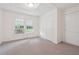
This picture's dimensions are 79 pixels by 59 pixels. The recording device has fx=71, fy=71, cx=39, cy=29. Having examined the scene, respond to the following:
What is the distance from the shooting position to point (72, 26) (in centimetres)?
193

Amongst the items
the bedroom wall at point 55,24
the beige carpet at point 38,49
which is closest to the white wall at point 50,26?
the bedroom wall at point 55,24

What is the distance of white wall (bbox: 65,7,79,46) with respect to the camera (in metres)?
1.85

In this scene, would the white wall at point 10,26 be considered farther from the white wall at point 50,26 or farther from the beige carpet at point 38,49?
the white wall at point 50,26

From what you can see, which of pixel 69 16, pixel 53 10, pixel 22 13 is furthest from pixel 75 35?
pixel 22 13

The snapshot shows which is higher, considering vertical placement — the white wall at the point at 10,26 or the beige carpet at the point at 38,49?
the white wall at the point at 10,26

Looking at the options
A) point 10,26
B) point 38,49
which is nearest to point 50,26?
point 38,49

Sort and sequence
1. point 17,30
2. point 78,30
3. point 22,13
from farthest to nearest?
1. point 22,13
2. point 17,30
3. point 78,30

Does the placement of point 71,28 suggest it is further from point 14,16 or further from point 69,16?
point 14,16

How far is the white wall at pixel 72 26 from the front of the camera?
1854 mm

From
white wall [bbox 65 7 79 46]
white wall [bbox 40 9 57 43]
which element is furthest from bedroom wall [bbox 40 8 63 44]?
white wall [bbox 65 7 79 46]

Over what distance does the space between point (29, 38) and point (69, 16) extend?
1.45 metres

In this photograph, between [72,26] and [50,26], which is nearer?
[72,26]

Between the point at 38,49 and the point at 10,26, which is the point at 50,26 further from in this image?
the point at 10,26

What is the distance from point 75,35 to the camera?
1.91 metres
